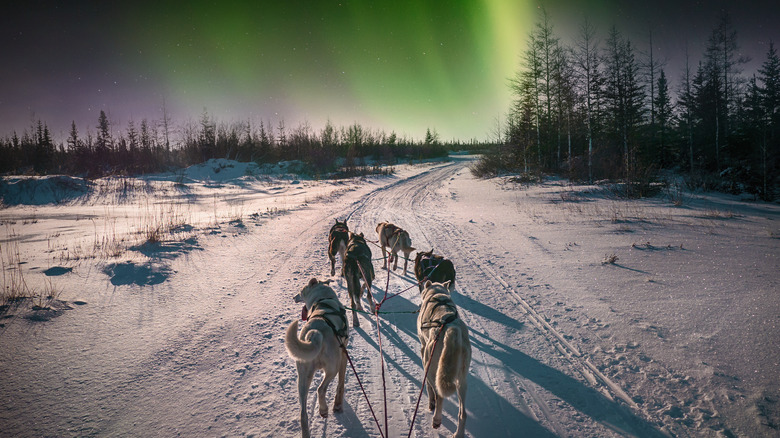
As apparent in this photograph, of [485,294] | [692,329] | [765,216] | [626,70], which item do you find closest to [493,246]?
[485,294]

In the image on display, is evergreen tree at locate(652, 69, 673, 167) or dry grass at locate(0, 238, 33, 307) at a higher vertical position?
evergreen tree at locate(652, 69, 673, 167)

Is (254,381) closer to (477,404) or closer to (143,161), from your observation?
(477,404)

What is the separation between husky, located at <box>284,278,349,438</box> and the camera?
2502mm

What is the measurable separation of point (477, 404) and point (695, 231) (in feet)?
31.3

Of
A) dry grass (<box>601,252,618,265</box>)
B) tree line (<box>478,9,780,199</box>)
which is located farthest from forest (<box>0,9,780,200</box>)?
dry grass (<box>601,252,618,265</box>)

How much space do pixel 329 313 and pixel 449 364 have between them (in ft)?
4.22

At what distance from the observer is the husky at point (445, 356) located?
8.20ft

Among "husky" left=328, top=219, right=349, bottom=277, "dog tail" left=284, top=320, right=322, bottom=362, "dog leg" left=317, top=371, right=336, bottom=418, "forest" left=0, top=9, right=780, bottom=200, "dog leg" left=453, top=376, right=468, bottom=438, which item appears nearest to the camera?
"dog tail" left=284, top=320, right=322, bottom=362

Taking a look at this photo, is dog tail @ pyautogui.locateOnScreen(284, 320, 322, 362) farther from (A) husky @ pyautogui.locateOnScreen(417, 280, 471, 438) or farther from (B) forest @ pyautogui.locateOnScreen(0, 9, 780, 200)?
(B) forest @ pyautogui.locateOnScreen(0, 9, 780, 200)

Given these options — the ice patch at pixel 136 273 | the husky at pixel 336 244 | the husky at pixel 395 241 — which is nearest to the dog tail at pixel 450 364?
the husky at pixel 395 241

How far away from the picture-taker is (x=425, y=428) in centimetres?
276

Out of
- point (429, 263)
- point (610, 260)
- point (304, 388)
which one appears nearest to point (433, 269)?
point (429, 263)

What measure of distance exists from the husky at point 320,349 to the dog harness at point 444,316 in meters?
0.86

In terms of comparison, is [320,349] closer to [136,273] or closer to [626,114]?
[136,273]
